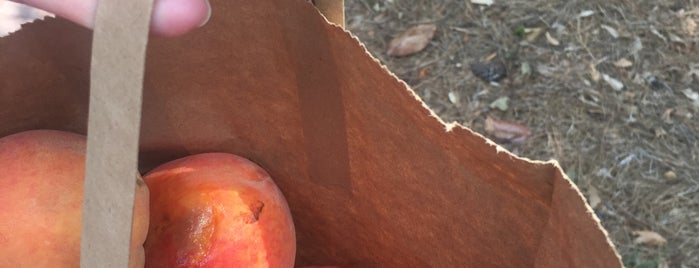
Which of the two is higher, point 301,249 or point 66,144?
point 66,144

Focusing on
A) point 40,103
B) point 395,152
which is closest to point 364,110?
point 395,152

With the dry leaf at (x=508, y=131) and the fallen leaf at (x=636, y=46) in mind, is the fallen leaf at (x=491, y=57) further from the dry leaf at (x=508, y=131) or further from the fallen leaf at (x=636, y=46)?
the fallen leaf at (x=636, y=46)

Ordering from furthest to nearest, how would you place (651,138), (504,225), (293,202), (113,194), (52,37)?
(651,138) → (293,202) → (52,37) → (504,225) → (113,194)

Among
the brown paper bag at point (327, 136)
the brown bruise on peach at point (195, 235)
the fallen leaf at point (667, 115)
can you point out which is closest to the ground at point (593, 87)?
the fallen leaf at point (667, 115)

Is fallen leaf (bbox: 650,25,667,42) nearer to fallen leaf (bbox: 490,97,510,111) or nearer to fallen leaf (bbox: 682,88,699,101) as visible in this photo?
fallen leaf (bbox: 682,88,699,101)

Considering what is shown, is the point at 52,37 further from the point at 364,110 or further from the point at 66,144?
the point at 364,110

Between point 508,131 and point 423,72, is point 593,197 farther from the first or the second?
point 423,72

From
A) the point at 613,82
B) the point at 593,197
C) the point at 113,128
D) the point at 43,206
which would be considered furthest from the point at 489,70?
the point at 113,128
